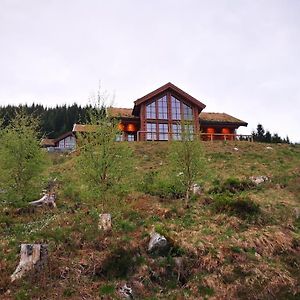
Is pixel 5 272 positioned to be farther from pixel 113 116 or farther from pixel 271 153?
pixel 271 153

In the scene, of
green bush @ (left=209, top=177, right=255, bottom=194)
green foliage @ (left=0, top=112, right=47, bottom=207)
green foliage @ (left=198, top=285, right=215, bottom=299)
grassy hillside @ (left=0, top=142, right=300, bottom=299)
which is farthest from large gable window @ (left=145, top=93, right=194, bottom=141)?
green foliage @ (left=198, top=285, right=215, bottom=299)

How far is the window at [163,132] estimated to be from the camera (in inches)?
1679

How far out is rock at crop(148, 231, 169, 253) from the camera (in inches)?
588

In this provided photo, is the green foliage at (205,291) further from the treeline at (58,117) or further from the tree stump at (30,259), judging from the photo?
the treeline at (58,117)

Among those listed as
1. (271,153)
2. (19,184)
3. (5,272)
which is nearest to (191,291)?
(5,272)

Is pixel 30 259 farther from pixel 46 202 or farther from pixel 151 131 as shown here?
pixel 151 131

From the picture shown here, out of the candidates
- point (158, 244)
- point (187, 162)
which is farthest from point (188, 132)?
point (158, 244)

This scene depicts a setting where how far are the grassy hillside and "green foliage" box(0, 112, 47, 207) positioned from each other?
3.34ft

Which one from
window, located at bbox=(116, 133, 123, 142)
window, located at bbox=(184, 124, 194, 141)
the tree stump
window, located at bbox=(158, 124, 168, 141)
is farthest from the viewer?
window, located at bbox=(158, 124, 168, 141)

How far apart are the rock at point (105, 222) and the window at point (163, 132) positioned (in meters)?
26.6

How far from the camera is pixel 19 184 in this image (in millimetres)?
18875

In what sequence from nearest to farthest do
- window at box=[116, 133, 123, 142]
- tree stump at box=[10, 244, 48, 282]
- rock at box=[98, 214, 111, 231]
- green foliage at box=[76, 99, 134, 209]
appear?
tree stump at box=[10, 244, 48, 282] < rock at box=[98, 214, 111, 231] < green foliage at box=[76, 99, 134, 209] < window at box=[116, 133, 123, 142]

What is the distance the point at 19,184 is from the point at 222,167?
16885 mm

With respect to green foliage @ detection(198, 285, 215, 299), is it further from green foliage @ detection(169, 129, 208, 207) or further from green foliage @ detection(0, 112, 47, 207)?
green foliage @ detection(0, 112, 47, 207)
